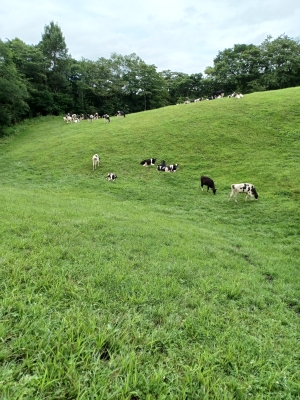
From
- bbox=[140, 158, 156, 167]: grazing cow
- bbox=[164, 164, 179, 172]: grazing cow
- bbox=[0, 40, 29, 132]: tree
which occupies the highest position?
bbox=[0, 40, 29, 132]: tree

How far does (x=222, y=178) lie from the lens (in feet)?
53.2

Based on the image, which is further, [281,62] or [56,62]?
[281,62]

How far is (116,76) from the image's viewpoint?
190 feet

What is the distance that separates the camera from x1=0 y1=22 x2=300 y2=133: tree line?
4494 centimetres

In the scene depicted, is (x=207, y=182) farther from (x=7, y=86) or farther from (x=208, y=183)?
(x=7, y=86)

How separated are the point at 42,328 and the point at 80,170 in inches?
678

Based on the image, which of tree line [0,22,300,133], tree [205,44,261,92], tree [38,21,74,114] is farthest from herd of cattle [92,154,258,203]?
tree [205,44,261,92]

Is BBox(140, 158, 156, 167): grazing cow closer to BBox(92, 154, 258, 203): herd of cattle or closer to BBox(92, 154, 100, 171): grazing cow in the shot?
BBox(92, 154, 258, 203): herd of cattle

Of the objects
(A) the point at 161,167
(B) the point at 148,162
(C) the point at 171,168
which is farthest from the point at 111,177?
(C) the point at 171,168

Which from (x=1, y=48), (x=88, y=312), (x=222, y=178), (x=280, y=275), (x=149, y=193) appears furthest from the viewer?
(x=1, y=48)

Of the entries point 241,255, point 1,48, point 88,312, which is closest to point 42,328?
point 88,312

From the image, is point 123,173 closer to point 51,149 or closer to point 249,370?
point 51,149

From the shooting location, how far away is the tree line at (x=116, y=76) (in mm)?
44938

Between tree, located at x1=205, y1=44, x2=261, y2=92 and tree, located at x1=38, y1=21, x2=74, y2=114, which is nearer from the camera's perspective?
tree, located at x1=38, y1=21, x2=74, y2=114
